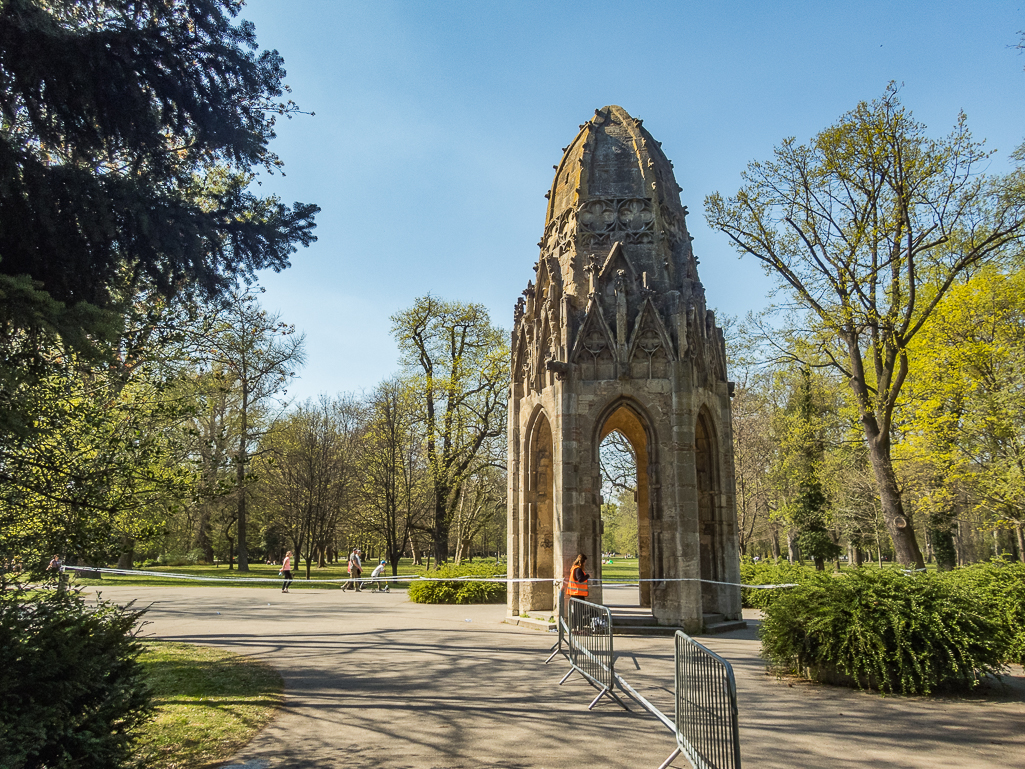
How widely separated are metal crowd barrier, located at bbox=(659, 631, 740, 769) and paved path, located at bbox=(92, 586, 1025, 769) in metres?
0.68

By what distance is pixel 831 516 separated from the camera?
32.7m

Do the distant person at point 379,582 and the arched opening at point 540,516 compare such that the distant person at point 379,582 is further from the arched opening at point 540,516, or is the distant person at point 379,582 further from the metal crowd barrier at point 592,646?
the metal crowd barrier at point 592,646

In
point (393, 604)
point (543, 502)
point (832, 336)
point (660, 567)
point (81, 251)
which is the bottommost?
point (393, 604)

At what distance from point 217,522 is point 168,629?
32.3 m

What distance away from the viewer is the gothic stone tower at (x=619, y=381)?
508 inches

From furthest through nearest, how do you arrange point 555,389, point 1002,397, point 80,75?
point 1002,397 < point 555,389 < point 80,75

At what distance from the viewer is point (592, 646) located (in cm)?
802

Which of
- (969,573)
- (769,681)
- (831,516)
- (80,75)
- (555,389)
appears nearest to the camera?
(80,75)

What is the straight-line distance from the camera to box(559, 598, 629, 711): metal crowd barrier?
7246mm

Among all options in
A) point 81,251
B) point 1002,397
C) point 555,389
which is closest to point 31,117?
point 81,251

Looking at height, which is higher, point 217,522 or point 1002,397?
point 1002,397

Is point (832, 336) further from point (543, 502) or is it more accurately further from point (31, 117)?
A: point (31, 117)

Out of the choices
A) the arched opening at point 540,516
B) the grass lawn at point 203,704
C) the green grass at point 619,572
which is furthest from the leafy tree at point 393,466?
the grass lawn at point 203,704

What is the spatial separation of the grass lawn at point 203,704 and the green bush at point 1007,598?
892cm
